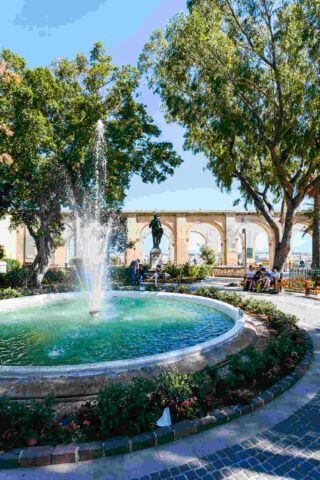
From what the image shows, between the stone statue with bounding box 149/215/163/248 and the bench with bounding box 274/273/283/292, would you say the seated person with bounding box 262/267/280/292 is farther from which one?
the stone statue with bounding box 149/215/163/248

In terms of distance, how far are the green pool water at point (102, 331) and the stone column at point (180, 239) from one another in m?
17.2

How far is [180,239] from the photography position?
84.8 ft

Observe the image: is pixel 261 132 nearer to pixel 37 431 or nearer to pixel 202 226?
pixel 37 431

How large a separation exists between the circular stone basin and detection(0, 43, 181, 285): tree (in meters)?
5.42

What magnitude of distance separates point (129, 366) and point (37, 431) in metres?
1.37

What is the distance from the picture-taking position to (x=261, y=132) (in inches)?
485

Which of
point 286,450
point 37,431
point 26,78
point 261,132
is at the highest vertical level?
point 26,78

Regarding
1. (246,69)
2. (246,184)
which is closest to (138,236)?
(246,184)

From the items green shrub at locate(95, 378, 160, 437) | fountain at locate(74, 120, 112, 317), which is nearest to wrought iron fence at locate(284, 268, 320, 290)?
fountain at locate(74, 120, 112, 317)

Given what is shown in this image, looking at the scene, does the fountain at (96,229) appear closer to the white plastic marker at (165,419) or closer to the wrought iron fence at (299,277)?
the white plastic marker at (165,419)

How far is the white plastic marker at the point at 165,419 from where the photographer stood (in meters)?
2.70

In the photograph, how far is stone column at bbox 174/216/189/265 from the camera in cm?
2583

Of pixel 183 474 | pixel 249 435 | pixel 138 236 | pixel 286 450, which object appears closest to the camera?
pixel 183 474

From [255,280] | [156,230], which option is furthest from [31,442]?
[156,230]
